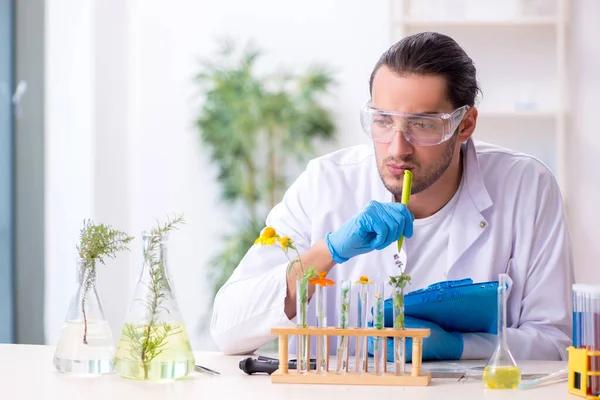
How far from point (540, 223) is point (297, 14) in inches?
106

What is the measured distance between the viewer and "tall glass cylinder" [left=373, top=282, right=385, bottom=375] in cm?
147

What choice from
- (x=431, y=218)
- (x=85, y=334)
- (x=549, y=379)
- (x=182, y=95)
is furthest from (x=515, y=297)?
(x=182, y=95)

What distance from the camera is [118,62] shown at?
4.14 m

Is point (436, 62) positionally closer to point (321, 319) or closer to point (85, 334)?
point (321, 319)

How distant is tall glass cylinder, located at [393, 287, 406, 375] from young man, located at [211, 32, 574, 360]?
0.94 ft

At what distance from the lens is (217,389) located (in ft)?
4.76

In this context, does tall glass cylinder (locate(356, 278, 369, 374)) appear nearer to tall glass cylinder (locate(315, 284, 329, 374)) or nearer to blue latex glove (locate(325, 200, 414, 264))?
tall glass cylinder (locate(315, 284, 329, 374))

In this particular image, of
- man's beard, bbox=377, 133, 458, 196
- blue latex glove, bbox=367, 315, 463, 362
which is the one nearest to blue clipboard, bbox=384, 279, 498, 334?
blue latex glove, bbox=367, 315, 463, 362

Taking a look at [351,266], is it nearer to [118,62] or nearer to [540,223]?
[540,223]

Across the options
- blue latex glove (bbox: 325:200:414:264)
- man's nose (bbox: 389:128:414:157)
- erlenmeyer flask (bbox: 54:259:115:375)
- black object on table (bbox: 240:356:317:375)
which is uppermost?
man's nose (bbox: 389:128:414:157)

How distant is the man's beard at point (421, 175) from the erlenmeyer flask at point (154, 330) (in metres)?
0.69

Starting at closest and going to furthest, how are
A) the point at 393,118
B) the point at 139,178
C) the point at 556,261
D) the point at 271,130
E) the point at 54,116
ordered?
1. the point at 393,118
2. the point at 556,261
3. the point at 54,116
4. the point at 271,130
5. the point at 139,178

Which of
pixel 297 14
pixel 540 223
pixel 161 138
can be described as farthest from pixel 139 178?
pixel 540 223

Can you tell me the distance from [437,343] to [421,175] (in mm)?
460
